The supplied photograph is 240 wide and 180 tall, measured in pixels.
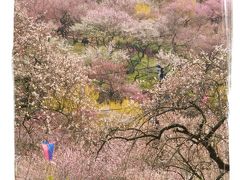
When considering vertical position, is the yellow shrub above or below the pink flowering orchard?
above

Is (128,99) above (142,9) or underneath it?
underneath

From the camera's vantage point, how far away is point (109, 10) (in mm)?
7270

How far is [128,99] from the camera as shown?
7.23 m

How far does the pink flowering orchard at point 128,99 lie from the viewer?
7.20 m

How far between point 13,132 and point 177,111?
3.15ft

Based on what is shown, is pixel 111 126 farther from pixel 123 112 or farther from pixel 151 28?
pixel 151 28

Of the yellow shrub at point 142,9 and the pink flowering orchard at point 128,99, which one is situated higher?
the yellow shrub at point 142,9

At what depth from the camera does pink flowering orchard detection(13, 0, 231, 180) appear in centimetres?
720

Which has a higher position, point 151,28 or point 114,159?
point 151,28

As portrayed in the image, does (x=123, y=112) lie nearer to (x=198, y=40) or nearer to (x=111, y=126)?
(x=111, y=126)

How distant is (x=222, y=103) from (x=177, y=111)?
265 mm

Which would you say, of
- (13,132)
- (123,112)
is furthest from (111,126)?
(13,132)

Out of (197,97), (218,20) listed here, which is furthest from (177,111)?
(218,20)
